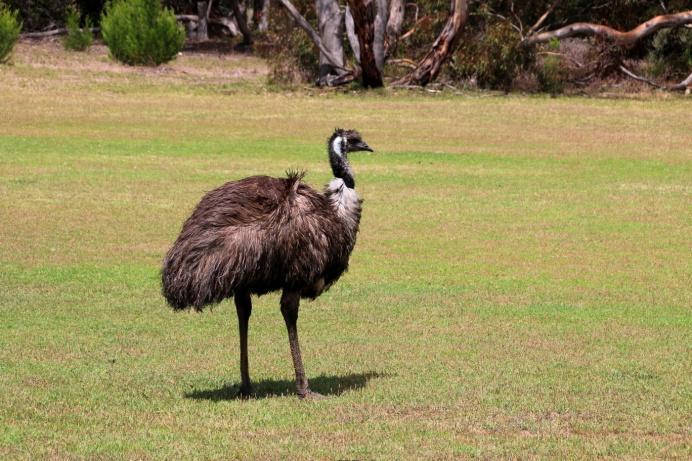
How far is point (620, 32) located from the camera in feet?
140

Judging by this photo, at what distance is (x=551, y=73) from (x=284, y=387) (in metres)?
34.6

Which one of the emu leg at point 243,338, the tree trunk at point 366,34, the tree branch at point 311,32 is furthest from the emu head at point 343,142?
the tree branch at point 311,32

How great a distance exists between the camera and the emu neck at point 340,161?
9430 millimetres

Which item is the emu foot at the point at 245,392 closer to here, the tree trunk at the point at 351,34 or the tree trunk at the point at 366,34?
the tree trunk at the point at 366,34

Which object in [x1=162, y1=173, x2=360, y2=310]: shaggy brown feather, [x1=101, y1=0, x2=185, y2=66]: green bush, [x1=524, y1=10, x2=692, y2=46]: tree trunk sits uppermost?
[x1=162, y1=173, x2=360, y2=310]: shaggy brown feather

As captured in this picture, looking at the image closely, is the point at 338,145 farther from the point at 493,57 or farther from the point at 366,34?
the point at 493,57

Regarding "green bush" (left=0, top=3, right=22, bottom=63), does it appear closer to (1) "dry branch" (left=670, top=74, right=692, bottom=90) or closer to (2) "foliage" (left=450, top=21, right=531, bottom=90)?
(2) "foliage" (left=450, top=21, right=531, bottom=90)

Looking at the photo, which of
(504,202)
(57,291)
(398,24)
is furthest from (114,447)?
(398,24)

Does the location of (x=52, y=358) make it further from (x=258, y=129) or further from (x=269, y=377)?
(x=258, y=129)

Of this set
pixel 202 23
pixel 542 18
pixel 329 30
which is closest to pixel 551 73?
pixel 542 18

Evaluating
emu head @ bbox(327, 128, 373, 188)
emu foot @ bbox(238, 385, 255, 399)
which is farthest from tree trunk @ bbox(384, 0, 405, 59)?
emu foot @ bbox(238, 385, 255, 399)

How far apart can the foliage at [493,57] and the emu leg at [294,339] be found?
34.1m

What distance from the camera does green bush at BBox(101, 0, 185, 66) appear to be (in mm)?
51188

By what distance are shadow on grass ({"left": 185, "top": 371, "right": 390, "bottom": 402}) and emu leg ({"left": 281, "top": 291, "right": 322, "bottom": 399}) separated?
1.03ft
